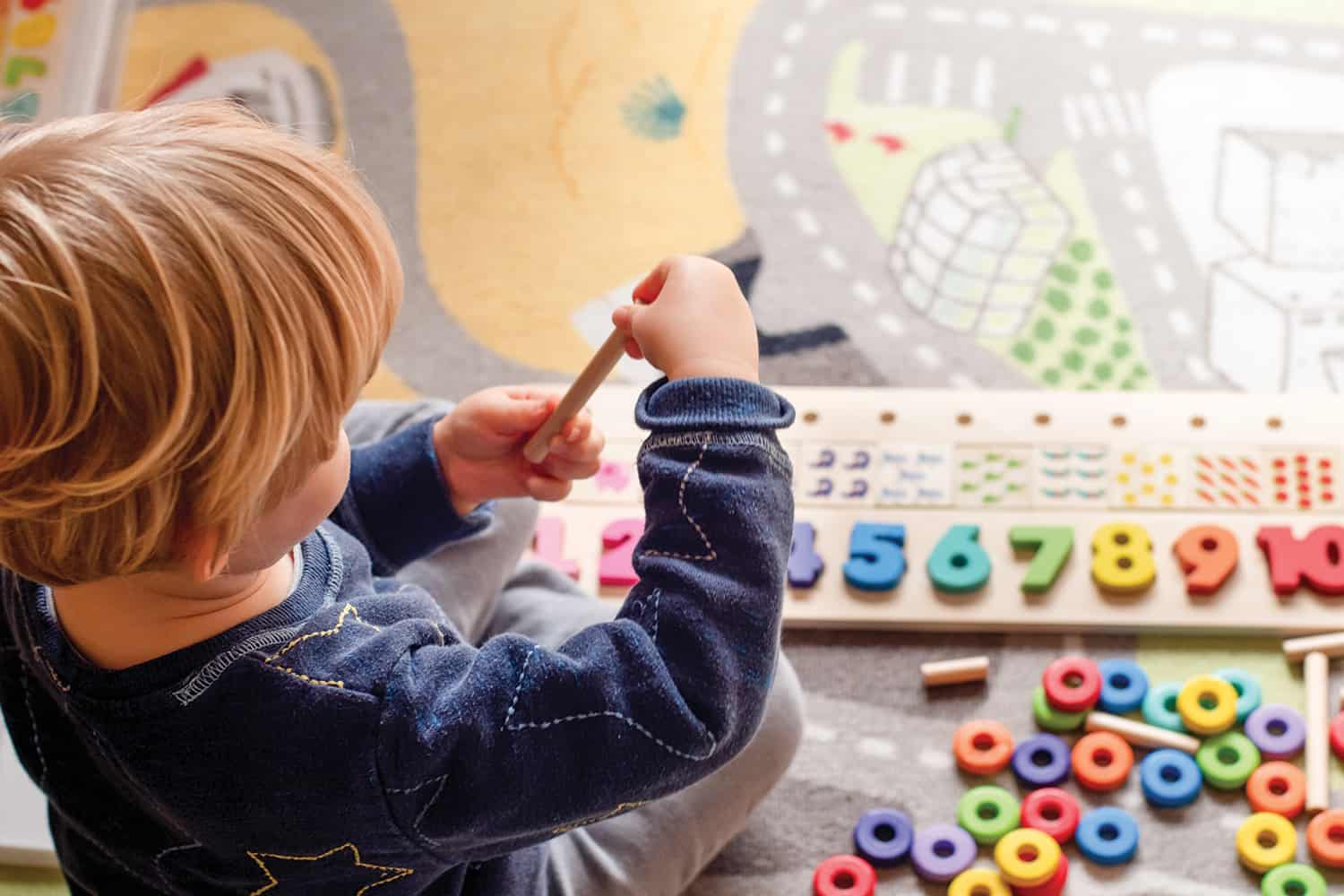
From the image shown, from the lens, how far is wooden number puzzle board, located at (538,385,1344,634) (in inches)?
40.6

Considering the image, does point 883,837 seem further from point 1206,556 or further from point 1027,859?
point 1206,556

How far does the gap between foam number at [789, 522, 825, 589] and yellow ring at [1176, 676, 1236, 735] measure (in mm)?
248

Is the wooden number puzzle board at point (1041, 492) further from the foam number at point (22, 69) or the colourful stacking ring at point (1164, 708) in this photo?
the foam number at point (22, 69)

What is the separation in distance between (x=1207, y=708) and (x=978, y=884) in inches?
7.5

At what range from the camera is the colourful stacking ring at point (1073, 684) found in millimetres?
978

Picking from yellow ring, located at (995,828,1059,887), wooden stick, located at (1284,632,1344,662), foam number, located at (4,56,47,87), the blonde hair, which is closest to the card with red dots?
wooden stick, located at (1284,632,1344,662)

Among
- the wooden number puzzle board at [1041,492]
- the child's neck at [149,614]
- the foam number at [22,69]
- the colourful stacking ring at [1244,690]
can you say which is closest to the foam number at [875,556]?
the wooden number puzzle board at [1041,492]

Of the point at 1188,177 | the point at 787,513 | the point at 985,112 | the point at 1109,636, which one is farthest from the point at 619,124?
the point at 787,513

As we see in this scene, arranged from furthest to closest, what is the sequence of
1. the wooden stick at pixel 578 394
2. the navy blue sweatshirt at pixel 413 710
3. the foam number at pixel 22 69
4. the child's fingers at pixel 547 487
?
the foam number at pixel 22 69, the child's fingers at pixel 547 487, the wooden stick at pixel 578 394, the navy blue sweatshirt at pixel 413 710

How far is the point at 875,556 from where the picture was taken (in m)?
1.07

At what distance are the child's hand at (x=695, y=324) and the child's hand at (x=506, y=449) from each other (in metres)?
0.11

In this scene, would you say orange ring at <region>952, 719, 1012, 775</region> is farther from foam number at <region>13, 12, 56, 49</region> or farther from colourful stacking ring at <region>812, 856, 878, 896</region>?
foam number at <region>13, 12, 56, 49</region>

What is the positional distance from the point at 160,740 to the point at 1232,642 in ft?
2.26

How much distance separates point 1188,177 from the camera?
1.27 m
